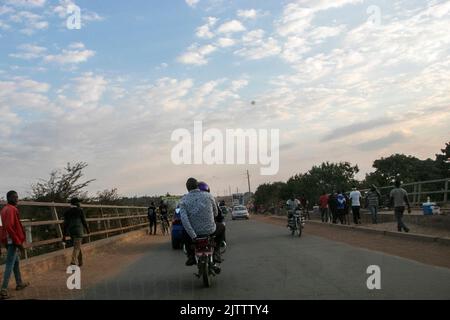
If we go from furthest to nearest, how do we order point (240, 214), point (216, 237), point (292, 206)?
point (240, 214), point (292, 206), point (216, 237)

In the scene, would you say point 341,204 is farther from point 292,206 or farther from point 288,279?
point 288,279

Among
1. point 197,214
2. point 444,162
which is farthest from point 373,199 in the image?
point 444,162

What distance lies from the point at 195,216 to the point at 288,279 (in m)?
1.95

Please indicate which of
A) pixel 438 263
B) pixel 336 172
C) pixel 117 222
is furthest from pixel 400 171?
pixel 438 263

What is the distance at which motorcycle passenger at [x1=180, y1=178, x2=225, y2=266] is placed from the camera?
375 inches

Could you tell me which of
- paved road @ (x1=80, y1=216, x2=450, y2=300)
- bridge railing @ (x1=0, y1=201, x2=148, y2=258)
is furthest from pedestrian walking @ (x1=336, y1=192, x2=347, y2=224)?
paved road @ (x1=80, y1=216, x2=450, y2=300)

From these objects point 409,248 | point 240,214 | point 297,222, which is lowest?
point 409,248

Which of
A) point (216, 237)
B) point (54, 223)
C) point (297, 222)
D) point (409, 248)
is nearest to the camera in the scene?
point (216, 237)

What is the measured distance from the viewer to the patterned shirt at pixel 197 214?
9.53 m

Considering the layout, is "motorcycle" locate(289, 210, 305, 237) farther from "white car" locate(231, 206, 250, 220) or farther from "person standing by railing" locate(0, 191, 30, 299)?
"white car" locate(231, 206, 250, 220)

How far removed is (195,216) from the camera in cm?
960

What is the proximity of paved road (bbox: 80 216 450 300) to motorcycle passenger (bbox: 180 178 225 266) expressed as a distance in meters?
0.84

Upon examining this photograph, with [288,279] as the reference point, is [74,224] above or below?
above
